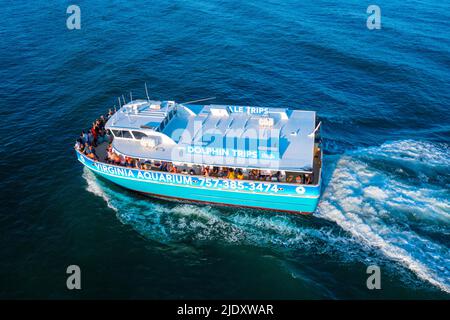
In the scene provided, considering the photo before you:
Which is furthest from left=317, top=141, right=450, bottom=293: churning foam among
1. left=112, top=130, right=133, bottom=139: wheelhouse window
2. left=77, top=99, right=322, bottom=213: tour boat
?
left=112, top=130, right=133, bottom=139: wheelhouse window

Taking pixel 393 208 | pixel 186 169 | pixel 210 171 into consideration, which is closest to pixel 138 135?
pixel 186 169

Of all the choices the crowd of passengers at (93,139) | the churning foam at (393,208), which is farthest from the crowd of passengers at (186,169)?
the churning foam at (393,208)

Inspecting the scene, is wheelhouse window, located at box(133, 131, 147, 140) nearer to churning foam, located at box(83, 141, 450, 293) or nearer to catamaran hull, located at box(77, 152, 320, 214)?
catamaran hull, located at box(77, 152, 320, 214)

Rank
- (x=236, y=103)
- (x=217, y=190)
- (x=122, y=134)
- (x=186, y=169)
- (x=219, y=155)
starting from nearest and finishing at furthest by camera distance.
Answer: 1. (x=219, y=155)
2. (x=217, y=190)
3. (x=186, y=169)
4. (x=122, y=134)
5. (x=236, y=103)

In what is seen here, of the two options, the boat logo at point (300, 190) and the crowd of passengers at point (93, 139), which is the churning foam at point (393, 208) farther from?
the crowd of passengers at point (93, 139)

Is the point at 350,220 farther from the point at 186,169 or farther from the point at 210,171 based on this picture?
the point at 186,169
